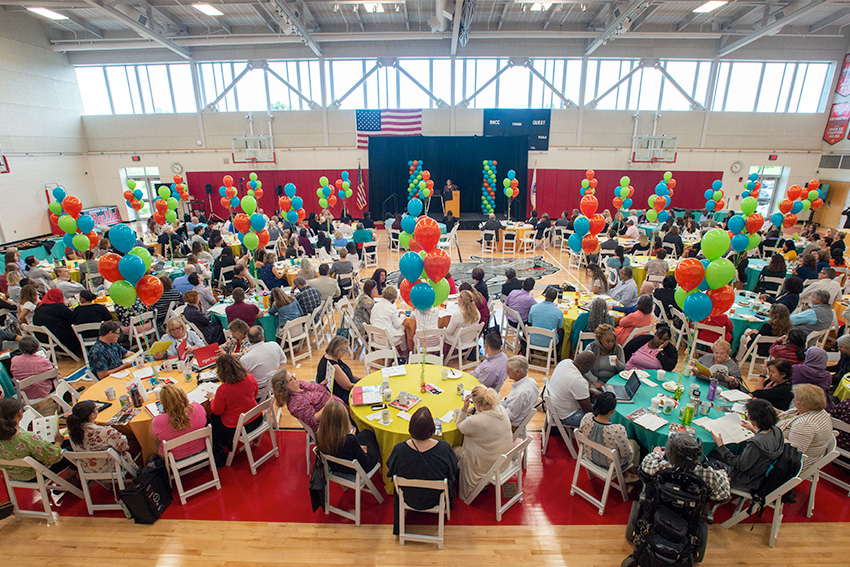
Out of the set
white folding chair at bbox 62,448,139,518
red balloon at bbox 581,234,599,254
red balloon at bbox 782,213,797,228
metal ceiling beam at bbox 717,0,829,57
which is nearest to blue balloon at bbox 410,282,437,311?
white folding chair at bbox 62,448,139,518

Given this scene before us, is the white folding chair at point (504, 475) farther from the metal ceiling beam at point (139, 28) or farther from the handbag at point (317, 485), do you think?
the metal ceiling beam at point (139, 28)

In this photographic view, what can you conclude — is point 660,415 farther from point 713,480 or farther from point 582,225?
point 582,225

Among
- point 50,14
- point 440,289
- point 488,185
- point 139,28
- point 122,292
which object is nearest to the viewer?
point 122,292

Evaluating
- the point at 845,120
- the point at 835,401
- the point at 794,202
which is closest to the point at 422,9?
the point at 794,202

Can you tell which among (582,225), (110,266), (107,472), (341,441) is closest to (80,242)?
(110,266)

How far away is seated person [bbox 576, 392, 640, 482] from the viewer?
394 centimetres

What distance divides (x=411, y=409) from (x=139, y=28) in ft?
53.7

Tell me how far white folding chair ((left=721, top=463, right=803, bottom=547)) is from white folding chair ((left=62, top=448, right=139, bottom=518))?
19.3 ft

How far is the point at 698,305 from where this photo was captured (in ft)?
16.1

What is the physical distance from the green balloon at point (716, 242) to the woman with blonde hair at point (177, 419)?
632cm

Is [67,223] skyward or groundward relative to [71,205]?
groundward

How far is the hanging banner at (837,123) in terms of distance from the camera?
1800 cm

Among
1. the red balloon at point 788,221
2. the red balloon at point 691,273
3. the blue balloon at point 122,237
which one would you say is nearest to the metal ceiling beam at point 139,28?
the blue balloon at point 122,237

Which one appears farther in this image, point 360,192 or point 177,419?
point 360,192
